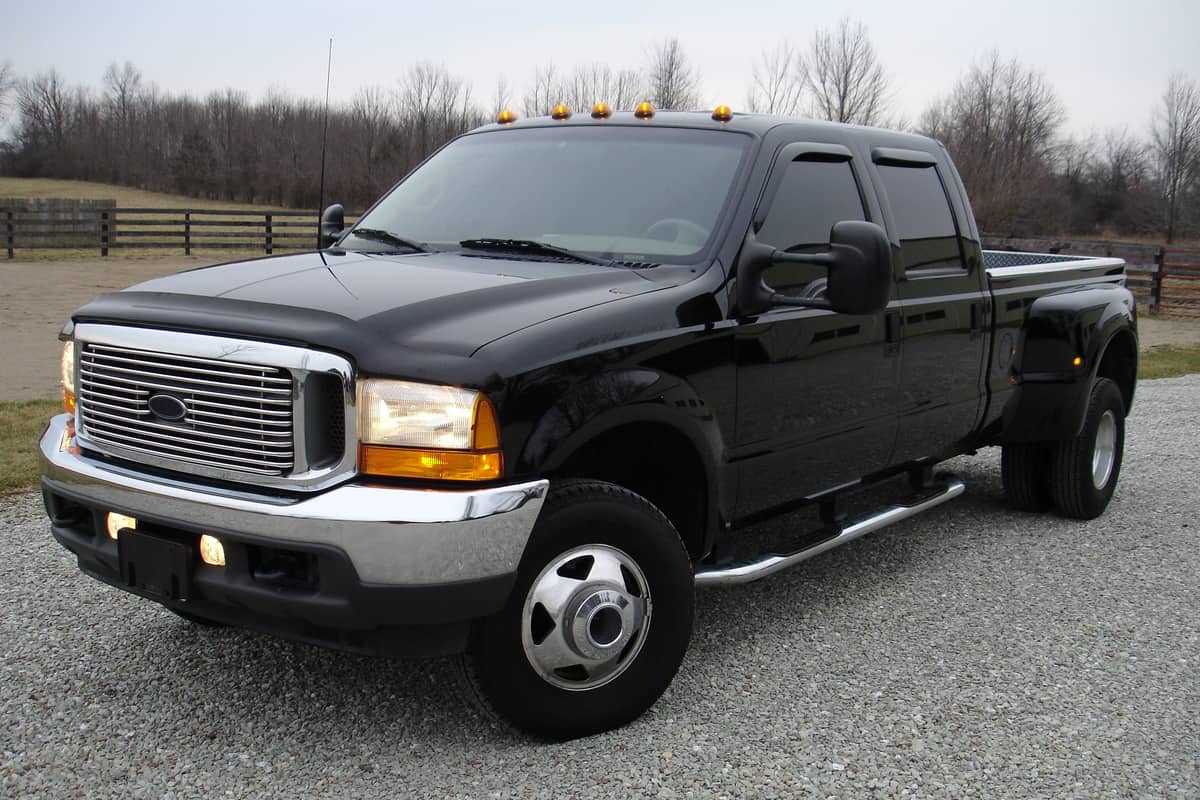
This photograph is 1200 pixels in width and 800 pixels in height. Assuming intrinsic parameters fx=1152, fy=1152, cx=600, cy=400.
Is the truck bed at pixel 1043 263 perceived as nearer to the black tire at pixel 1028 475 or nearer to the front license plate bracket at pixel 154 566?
the black tire at pixel 1028 475

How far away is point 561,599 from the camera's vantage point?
3158mm

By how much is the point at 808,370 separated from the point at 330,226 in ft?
7.49

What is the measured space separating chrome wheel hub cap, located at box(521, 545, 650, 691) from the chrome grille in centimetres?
79

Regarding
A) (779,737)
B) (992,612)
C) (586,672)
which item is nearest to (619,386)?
(586,672)

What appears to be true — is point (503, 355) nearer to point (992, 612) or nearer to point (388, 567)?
point (388, 567)

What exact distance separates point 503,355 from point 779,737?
4.68 feet

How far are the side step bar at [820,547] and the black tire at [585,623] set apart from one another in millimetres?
295

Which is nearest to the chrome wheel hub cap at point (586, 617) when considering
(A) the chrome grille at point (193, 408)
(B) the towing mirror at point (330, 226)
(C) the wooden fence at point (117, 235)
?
(A) the chrome grille at point (193, 408)

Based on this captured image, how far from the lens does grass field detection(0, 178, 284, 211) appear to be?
58.0m

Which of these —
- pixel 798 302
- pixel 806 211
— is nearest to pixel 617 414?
pixel 798 302

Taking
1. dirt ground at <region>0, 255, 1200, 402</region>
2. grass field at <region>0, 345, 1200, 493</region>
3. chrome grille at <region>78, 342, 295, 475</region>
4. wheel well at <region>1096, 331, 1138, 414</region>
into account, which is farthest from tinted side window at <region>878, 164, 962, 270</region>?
dirt ground at <region>0, 255, 1200, 402</region>

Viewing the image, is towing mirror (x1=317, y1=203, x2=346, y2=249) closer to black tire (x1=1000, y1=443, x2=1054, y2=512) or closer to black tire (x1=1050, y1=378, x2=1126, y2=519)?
black tire (x1=1000, y1=443, x2=1054, y2=512)

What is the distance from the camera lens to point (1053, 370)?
5.59m

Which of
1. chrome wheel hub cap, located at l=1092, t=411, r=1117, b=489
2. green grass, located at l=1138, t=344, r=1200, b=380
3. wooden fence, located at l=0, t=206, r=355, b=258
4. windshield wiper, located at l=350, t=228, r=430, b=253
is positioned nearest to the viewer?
windshield wiper, located at l=350, t=228, r=430, b=253
